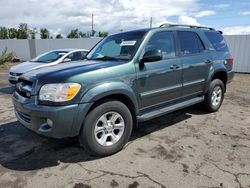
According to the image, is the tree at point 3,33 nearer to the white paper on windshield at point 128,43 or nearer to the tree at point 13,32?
the tree at point 13,32

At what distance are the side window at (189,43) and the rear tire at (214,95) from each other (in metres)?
0.92

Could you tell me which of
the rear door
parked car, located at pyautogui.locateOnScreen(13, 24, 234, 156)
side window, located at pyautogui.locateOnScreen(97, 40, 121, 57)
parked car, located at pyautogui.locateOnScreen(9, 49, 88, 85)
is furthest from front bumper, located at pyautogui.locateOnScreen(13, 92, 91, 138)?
parked car, located at pyautogui.locateOnScreen(9, 49, 88, 85)

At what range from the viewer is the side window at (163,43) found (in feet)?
13.6

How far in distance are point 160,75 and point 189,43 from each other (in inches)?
49.3

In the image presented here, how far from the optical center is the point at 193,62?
4785 mm

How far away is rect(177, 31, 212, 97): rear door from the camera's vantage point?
465 centimetres

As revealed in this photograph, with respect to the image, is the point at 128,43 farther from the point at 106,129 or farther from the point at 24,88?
the point at 24,88

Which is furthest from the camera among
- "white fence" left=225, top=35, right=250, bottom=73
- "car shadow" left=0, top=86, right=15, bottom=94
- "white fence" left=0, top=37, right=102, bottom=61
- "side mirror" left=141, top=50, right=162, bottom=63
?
"white fence" left=0, top=37, right=102, bottom=61

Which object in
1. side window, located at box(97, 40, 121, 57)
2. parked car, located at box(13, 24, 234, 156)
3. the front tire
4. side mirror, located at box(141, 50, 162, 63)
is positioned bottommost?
the front tire

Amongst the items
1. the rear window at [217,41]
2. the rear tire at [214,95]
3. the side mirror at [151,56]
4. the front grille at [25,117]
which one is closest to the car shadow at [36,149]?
the front grille at [25,117]

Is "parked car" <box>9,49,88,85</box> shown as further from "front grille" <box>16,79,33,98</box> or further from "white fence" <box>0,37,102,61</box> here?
"white fence" <box>0,37,102,61</box>

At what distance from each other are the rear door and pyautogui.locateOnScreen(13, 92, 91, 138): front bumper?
2.31m

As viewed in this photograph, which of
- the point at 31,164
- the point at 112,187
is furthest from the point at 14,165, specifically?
the point at 112,187

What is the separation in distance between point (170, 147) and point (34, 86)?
2294mm
